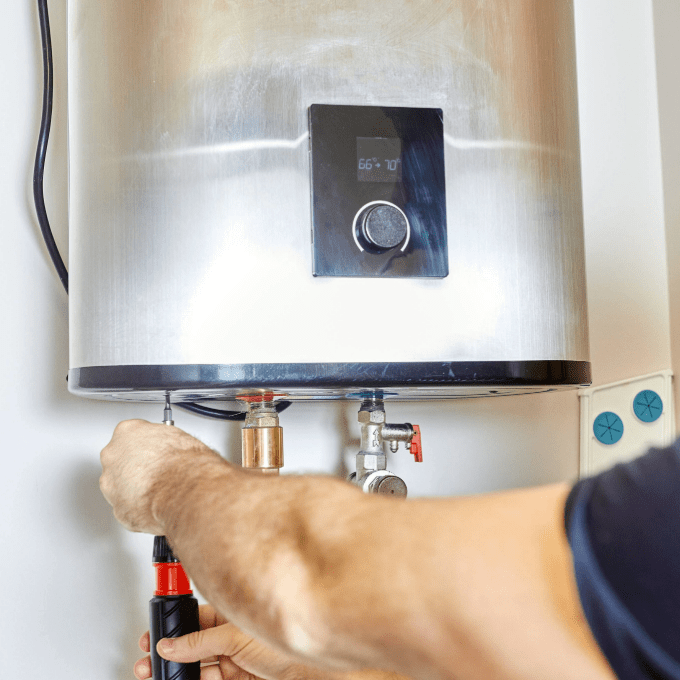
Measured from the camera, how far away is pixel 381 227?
69 centimetres

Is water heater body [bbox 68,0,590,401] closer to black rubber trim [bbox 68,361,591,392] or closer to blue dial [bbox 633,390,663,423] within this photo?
black rubber trim [bbox 68,361,591,392]

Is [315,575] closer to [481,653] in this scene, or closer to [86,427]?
[481,653]

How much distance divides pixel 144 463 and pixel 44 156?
46 centimetres

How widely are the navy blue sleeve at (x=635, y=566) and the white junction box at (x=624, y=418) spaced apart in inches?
29.9

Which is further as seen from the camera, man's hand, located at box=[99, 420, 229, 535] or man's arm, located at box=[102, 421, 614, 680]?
man's hand, located at box=[99, 420, 229, 535]

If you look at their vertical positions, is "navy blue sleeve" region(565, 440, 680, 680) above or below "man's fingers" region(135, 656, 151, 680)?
above

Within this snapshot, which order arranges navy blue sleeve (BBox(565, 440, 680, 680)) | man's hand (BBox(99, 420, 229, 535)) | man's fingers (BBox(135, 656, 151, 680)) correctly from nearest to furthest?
navy blue sleeve (BBox(565, 440, 680, 680)) < man's hand (BBox(99, 420, 229, 535)) < man's fingers (BBox(135, 656, 151, 680))

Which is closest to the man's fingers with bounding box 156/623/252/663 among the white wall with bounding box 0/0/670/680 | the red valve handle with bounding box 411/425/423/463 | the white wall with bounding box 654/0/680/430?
the white wall with bounding box 0/0/670/680

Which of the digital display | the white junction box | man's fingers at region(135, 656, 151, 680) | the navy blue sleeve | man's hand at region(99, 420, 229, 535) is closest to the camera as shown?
the navy blue sleeve

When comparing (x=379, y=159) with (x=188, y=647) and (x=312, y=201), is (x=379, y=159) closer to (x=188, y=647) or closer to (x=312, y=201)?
(x=312, y=201)

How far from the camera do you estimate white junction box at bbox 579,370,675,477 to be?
41.0 inches

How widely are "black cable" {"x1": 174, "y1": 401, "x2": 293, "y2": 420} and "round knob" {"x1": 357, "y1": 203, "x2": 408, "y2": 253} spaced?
1.02ft

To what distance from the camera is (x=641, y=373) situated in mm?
1084

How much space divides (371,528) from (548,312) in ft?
1.29
